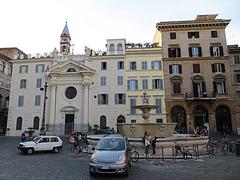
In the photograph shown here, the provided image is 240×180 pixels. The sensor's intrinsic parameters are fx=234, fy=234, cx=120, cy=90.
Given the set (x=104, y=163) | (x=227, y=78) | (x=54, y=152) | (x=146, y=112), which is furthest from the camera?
(x=227, y=78)

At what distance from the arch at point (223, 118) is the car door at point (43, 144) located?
28.8 m

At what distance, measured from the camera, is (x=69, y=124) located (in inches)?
1612

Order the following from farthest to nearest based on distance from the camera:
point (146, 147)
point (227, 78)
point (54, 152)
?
point (227, 78)
point (54, 152)
point (146, 147)

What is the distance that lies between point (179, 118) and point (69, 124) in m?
19.0

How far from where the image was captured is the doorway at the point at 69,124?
133 ft

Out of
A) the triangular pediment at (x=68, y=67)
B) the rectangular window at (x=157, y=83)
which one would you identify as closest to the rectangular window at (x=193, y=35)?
the rectangular window at (x=157, y=83)

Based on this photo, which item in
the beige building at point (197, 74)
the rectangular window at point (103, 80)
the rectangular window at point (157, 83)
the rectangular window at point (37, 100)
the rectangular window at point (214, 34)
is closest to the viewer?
the beige building at point (197, 74)

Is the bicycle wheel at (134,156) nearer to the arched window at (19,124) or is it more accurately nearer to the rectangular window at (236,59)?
the arched window at (19,124)

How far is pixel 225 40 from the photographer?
41.8m

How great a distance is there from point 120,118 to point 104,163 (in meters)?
30.5

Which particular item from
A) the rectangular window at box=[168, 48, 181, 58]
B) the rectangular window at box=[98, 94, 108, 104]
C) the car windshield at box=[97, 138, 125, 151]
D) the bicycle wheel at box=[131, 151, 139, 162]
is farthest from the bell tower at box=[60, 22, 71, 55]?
the car windshield at box=[97, 138, 125, 151]

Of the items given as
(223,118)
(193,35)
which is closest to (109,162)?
(223,118)

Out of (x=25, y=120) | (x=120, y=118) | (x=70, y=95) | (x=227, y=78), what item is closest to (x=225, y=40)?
(x=227, y=78)

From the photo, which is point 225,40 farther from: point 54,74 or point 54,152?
point 54,152
